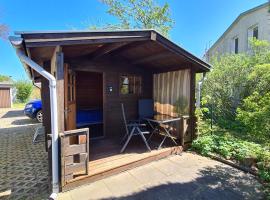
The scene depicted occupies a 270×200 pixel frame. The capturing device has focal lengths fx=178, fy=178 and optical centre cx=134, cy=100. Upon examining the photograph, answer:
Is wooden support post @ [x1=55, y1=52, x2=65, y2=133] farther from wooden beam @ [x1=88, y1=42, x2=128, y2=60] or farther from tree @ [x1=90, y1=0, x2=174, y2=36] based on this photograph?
tree @ [x1=90, y1=0, x2=174, y2=36]

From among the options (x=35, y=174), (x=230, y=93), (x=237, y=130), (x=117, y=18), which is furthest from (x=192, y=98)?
(x=117, y=18)

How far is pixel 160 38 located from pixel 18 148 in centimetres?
498

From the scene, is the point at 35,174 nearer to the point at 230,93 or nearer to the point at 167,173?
the point at 167,173

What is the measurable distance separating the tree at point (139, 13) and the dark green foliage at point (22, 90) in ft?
50.6

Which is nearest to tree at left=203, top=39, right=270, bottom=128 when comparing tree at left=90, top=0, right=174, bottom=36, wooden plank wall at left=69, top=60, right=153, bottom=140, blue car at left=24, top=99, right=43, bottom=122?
wooden plank wall at left=69, top=60, right=153, bottom=140

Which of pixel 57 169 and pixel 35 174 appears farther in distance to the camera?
pixel 35 174

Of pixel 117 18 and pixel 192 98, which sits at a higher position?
pixel 117 18

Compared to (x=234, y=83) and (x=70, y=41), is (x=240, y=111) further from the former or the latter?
(x=234, y=83)

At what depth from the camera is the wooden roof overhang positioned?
2678mm

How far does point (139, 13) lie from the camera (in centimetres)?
1230

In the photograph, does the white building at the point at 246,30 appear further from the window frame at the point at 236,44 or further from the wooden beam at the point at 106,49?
the wooden beam at the point at 106,49

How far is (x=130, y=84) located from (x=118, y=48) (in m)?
1.42

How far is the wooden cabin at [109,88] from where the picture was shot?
285 cm

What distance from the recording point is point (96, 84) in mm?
7258
